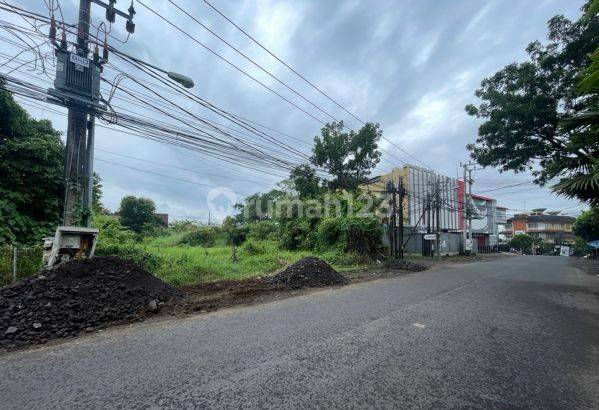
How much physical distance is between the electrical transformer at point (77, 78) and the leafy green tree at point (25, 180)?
470 centimetres

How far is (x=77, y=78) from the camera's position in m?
7.06

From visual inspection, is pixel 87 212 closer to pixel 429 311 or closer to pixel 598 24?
pixel 429 311

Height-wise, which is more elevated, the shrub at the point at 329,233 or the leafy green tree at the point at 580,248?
the shrub at the point at 329,233

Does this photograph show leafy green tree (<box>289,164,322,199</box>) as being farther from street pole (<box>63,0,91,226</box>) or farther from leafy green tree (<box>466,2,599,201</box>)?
street pole (<box>63,0,91,226</box>)

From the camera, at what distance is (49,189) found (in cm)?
1048

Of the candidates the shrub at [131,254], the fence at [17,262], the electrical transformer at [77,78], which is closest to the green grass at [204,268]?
the shrub at [131,254]

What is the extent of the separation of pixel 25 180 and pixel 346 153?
20.1m

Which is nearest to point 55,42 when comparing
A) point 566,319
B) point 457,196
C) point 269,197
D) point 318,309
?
point 318,309

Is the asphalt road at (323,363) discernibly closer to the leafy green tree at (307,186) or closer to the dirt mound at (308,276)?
the dirt mound at (308,276)

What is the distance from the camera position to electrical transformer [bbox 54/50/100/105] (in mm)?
6871

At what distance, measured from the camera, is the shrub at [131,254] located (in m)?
8.79

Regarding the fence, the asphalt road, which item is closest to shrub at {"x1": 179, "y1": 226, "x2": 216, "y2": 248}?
the fence

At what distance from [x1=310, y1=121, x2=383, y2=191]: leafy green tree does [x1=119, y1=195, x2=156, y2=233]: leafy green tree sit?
1719 centimetres

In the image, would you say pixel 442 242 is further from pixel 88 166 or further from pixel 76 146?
pixel 76 146
